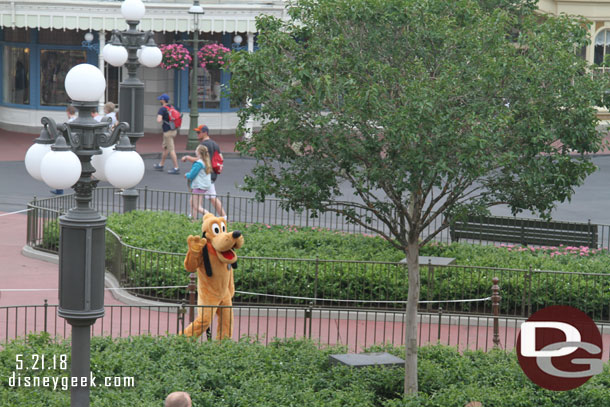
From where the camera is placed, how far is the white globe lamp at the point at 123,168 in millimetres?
8375

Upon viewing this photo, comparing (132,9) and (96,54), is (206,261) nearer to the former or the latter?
(132,9)

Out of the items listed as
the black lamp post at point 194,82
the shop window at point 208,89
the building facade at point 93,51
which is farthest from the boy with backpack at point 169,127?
the shop window at point 208,89

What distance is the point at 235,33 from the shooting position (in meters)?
33.2

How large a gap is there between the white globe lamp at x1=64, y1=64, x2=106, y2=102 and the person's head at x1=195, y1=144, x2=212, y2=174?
10477 mm

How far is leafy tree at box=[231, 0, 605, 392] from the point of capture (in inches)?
376

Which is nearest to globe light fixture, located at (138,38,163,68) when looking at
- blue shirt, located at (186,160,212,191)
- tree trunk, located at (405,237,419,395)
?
blue shirt, located at (186,160,212,191)

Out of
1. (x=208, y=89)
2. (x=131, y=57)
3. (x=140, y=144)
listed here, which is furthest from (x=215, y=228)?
(x=208, y=89)

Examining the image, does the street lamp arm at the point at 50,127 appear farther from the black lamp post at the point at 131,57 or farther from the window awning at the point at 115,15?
the window awning at the point at 115,15

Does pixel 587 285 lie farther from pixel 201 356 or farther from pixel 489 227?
pixel 201 356

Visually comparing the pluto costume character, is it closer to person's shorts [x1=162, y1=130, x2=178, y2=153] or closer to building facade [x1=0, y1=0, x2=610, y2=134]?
person's shorts [x1=162, y1=130, x2=178, y2=153]

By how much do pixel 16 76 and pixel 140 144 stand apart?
223 inches

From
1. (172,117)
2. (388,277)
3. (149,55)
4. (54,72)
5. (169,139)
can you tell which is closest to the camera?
(388,277)

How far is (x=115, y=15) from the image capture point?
30.2 m

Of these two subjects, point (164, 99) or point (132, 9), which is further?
point (164, 99)
